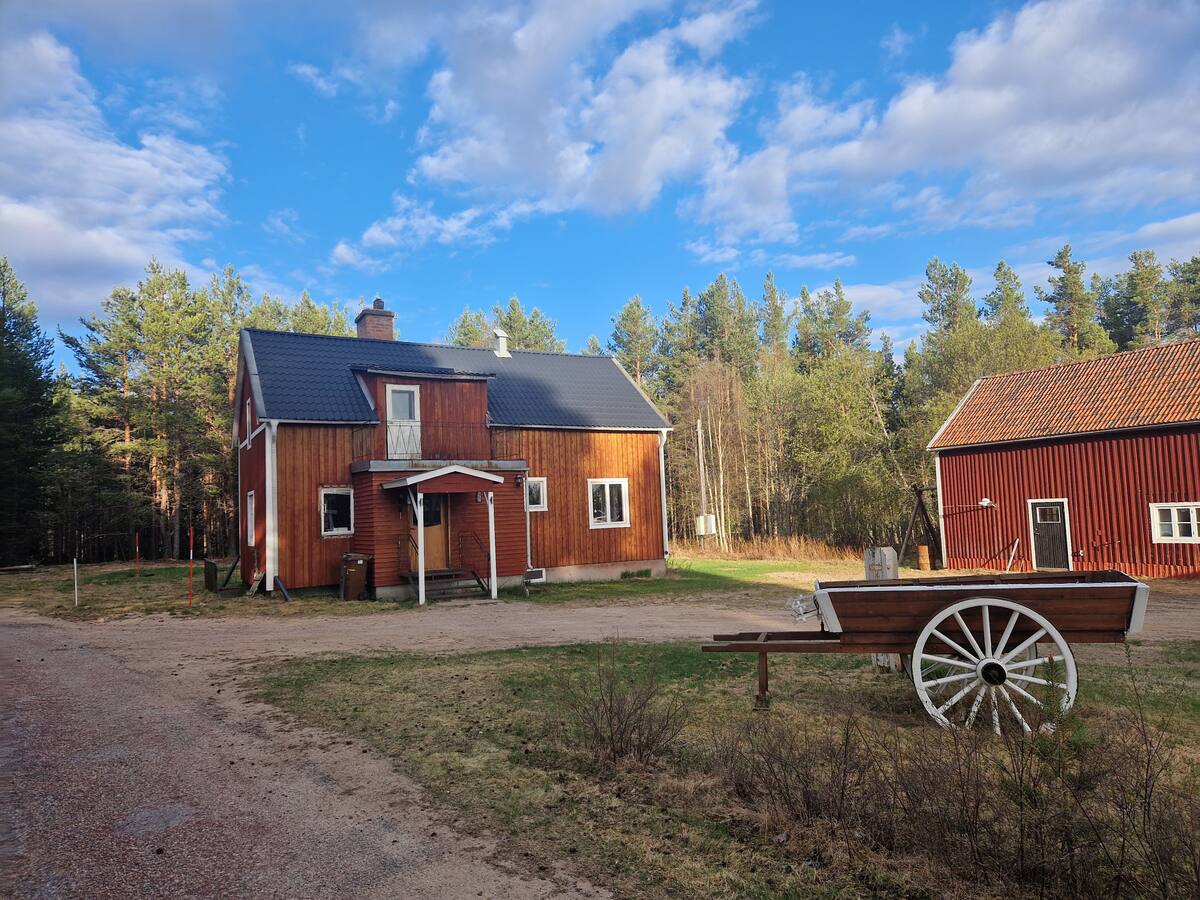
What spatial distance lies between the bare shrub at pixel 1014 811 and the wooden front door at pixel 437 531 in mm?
15163

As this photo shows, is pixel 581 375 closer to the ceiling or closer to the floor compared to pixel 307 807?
closer to the ceiling

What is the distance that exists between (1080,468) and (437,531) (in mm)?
17883

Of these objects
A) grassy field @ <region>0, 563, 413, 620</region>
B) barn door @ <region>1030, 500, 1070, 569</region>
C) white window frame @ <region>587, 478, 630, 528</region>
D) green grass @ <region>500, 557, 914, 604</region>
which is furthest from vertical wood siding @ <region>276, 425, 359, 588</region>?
barn door @ <region>1030, 500, 1070, 569</region>

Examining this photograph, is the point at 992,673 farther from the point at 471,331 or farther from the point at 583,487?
the point at 471,331

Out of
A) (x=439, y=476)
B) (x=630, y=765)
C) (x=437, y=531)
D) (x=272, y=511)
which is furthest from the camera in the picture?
(x=437, y=531)

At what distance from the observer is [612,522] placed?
23.2 metres

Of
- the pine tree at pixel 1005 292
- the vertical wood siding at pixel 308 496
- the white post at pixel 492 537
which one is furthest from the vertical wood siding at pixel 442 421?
the pine tree at pixel 1005 292

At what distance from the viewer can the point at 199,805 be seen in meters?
4.99

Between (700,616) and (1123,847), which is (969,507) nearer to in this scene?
(700,616)

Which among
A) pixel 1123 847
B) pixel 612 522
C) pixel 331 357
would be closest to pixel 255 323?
pixel 331 357

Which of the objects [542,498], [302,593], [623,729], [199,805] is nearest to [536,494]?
[542,498]

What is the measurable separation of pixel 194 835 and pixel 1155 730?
714 centimetres

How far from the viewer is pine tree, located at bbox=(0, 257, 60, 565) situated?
101 feet

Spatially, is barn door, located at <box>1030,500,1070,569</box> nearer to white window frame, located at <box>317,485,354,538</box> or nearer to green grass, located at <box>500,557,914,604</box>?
green grass, located at <box>500,557,914,604</box>
